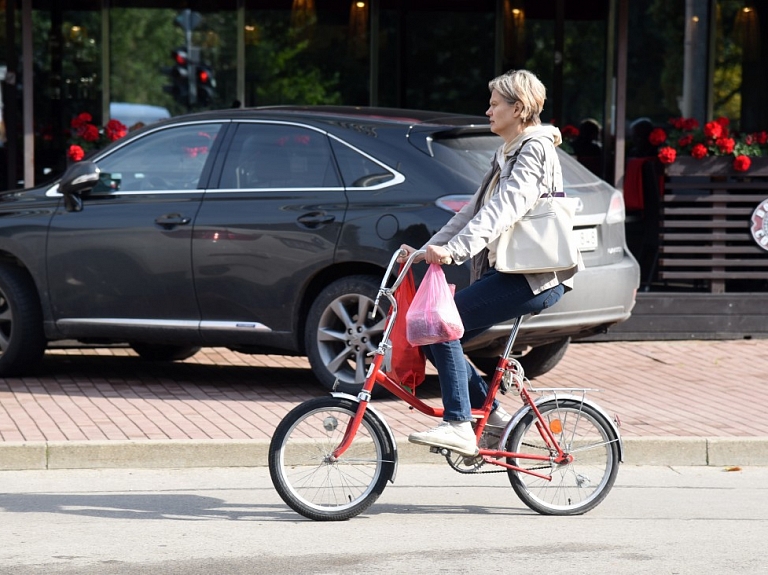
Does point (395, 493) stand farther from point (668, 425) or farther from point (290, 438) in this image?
point (668, 425)

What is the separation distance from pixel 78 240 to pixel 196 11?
7.26 meters

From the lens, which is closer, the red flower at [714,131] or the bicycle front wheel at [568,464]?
the bicycle front wheel at [568,464]

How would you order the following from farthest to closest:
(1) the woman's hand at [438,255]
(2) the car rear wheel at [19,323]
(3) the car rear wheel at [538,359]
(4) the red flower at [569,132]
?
1. (4) the red flower at [569,132]
2. (3) the car rear wheel at [538,359]
3. (2) the car rear wheel at [19,323]
4. (1) the woman's hand at [438,255]

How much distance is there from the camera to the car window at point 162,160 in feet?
28.5

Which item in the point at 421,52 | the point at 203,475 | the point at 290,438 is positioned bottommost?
the point at 203,475

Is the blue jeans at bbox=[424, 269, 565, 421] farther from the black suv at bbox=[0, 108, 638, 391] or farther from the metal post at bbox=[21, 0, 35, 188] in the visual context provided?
the metal post at bbox=[21, 0, 35, 188]

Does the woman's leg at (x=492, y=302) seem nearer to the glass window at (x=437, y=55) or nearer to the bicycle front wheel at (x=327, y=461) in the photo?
the bicycle front wheel at (x=327, y=461)

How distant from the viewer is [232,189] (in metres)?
8.54

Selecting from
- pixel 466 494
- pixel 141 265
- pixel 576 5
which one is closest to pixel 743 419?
pixel 466 494

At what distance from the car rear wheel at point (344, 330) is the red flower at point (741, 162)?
13.9ft

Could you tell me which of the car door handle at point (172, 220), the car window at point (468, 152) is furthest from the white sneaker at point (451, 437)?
the car door handle at point (172, 220)

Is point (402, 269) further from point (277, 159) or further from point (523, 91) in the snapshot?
point (277, 159)

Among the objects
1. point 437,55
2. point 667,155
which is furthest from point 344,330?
point 437,55

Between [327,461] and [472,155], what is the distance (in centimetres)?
283
